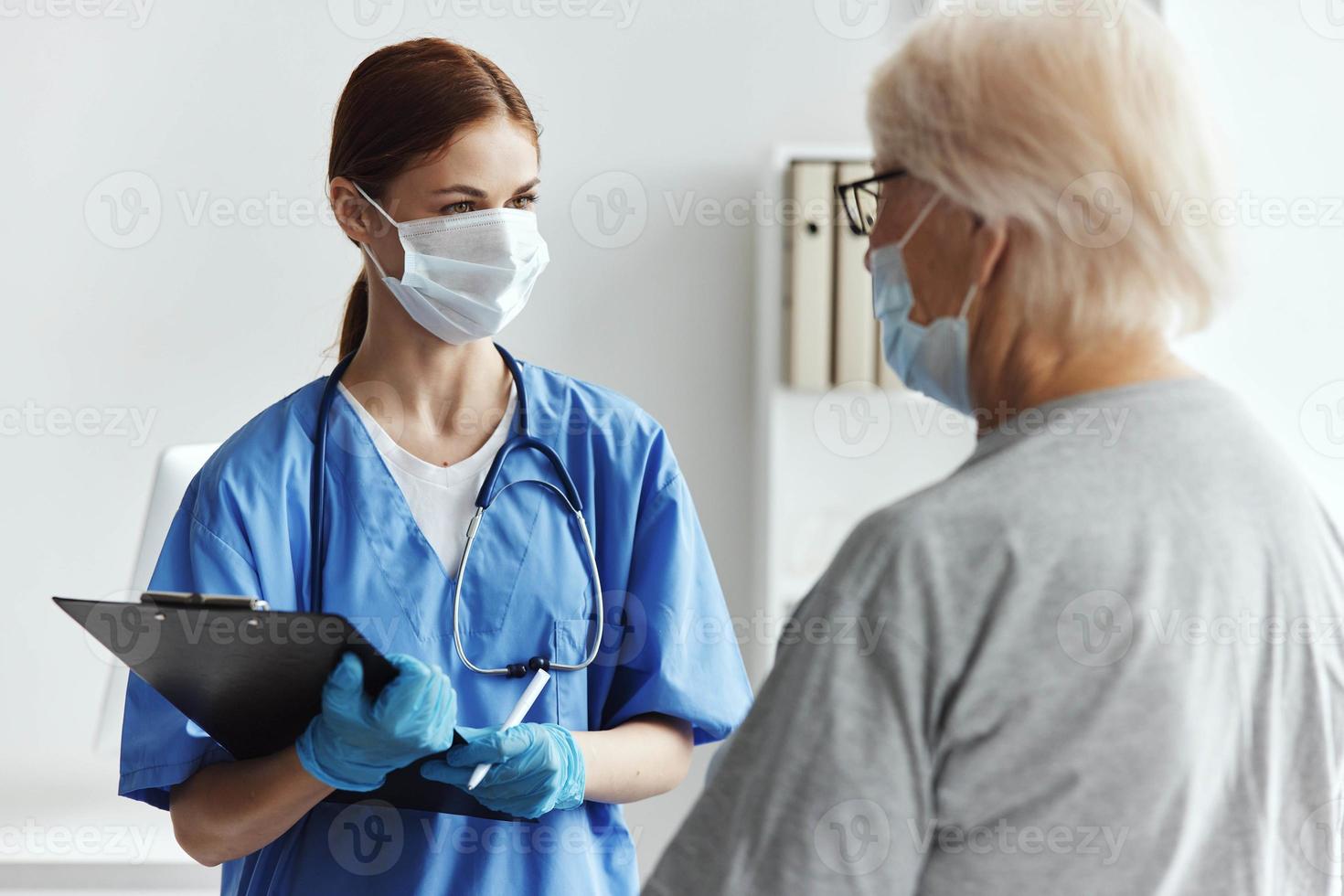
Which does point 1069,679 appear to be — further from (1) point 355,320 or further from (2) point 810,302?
(2) point 810,302

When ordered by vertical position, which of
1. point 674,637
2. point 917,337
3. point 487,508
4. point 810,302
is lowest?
point 674,637

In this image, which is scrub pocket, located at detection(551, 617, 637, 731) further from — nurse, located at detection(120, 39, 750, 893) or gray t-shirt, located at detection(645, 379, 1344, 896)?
gray t-shirt, located at detection(645, 379, 1344, 896)

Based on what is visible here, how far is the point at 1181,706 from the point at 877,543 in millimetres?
189

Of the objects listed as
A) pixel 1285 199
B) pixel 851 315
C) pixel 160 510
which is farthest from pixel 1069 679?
pixel 1285 199

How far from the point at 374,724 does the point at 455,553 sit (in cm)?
27

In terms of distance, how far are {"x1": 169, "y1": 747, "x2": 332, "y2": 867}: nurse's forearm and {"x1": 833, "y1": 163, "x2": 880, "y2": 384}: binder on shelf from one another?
146 centimetres

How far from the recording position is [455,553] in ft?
4.08

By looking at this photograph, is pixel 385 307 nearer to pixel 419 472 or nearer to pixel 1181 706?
pixel 419 472

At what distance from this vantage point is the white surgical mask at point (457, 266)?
1.30m

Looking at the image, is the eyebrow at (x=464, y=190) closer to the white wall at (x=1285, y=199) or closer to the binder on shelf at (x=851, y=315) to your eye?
the binder on shelf at (x=851, y=315)

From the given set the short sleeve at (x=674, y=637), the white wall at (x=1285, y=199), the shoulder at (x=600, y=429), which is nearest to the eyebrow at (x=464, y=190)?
the shoulder at (x=600, y=429)

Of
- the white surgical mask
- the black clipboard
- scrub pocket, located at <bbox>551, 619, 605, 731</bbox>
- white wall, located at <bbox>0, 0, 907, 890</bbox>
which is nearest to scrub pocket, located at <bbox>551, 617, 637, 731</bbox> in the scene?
scrub pocket, located at <bbox>551, 619, 605, 731</bbox>

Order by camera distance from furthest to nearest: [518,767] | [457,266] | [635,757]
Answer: [457,266] → [635,757] → [518,767]

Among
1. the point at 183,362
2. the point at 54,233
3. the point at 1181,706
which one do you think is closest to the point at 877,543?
the point at 1181,706
